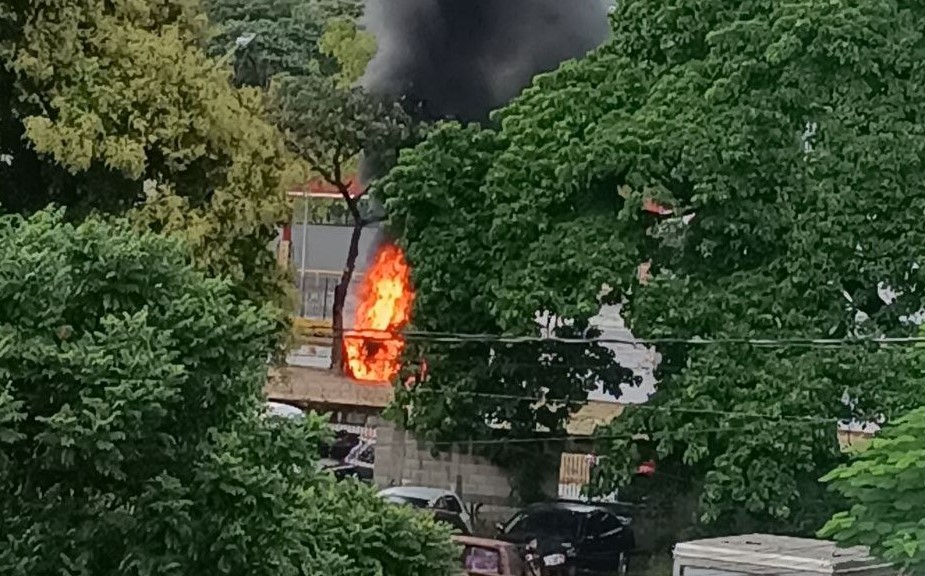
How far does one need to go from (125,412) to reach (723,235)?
2147 millimetres

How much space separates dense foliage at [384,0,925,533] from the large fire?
16 cm

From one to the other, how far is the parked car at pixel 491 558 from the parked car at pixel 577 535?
3cm

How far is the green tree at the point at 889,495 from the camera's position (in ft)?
12.4

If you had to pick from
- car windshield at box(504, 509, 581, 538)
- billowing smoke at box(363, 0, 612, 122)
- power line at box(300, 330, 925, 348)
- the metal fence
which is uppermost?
billowing smoke at box(363, 0, 612, 122)

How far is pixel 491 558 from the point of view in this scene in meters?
4.44

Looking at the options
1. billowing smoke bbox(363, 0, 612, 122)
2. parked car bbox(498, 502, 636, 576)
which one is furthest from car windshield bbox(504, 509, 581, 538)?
billowing smoke bbox(363, 0, 612, 122)

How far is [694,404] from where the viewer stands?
4227 mm

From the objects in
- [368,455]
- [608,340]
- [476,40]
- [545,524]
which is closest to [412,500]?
[368,455]

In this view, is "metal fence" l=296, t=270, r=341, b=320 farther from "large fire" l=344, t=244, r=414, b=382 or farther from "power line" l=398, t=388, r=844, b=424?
"power line" l=398, t=388, r=844, b=424

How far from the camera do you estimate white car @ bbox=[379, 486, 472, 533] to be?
445 centimetres

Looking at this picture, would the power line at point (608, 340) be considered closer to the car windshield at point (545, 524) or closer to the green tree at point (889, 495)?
the green tree at point (889, 495)

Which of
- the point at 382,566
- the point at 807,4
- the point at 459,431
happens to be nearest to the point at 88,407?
the point at 382,566

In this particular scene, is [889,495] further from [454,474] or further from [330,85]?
[330,85]

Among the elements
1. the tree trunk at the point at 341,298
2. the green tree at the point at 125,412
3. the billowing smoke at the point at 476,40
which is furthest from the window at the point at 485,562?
the green tree at the point at 125,412
